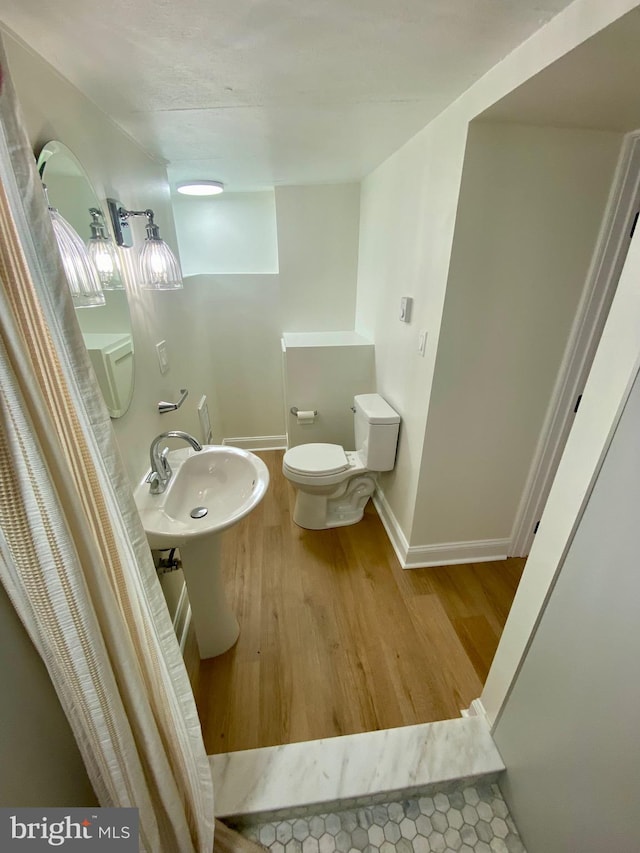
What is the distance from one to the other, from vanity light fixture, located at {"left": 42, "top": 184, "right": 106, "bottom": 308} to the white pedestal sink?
2.04 ft

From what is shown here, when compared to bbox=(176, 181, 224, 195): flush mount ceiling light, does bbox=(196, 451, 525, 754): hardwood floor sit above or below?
below

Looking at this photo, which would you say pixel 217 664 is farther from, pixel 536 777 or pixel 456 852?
pixel 536 777

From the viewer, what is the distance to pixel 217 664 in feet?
4.71

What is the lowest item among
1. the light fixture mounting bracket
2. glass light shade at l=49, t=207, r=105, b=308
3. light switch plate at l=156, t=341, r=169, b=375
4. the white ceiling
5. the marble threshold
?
the marble threshold

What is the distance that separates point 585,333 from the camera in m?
1.47

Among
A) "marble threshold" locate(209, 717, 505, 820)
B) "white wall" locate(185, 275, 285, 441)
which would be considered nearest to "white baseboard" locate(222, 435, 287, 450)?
"white wall" locate(185, 275, 285, 441)

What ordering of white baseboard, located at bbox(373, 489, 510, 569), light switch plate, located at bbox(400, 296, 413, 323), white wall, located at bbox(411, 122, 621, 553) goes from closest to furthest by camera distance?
1. white wall, located at bbox(411, 122, 621, 553)
2. light switch plate, located at bbox(400, 296, 413, 323)
3. white baseboard, located at bbox(373, 489, 510, 569)

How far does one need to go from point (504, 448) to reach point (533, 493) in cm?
33

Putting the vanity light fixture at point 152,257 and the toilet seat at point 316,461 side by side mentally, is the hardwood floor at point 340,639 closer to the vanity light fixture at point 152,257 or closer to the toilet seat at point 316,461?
the toilet seat at point 316,461

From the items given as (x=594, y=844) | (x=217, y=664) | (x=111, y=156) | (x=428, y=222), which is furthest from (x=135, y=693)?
(x=428, y=222)

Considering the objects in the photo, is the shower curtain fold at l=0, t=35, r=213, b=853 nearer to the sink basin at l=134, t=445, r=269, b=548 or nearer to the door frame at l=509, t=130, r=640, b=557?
the sink basin at l=134, t=445, r=269, b=548

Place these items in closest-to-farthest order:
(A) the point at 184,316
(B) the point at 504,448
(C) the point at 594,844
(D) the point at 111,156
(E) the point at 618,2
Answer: (E) the point at 618,2 → (C) the point at 594,844 → (D) the point at 111,156 → (B) the point at 504,448 → (A) the point at 184,316

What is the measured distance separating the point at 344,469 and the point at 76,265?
60.6 inches

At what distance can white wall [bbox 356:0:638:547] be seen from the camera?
809mm
